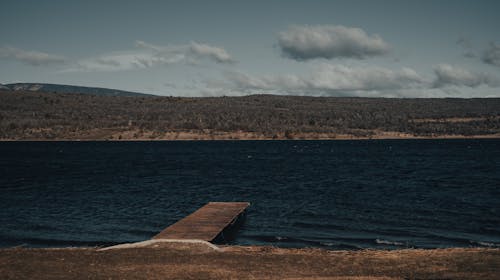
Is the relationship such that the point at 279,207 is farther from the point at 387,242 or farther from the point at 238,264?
the point at 238,264

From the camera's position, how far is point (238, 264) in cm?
1692

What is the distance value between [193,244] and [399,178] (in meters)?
42.2

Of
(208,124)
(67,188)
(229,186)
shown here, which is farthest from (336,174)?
(208,124)

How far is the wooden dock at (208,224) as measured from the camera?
24.4 meters

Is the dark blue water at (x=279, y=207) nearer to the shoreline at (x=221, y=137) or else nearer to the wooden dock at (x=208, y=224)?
the wooden dock at (x=208, y=224)

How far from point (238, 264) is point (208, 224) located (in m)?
10.9

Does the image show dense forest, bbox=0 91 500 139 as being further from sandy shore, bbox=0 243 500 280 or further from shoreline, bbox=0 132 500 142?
sandy shore, bbox=0 243 500 280

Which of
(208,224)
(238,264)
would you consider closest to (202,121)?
(208,224)

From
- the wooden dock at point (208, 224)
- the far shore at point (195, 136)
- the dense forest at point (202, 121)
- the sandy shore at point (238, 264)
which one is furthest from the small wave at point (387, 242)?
the dense forest at point (202, 121)

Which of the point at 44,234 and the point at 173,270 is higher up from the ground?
the point at 173,270

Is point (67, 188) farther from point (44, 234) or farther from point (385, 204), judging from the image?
point (385, 204)

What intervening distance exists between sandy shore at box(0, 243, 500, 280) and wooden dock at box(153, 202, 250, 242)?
376 cm

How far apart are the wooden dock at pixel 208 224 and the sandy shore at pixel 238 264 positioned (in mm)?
3760

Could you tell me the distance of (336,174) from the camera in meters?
63.8
